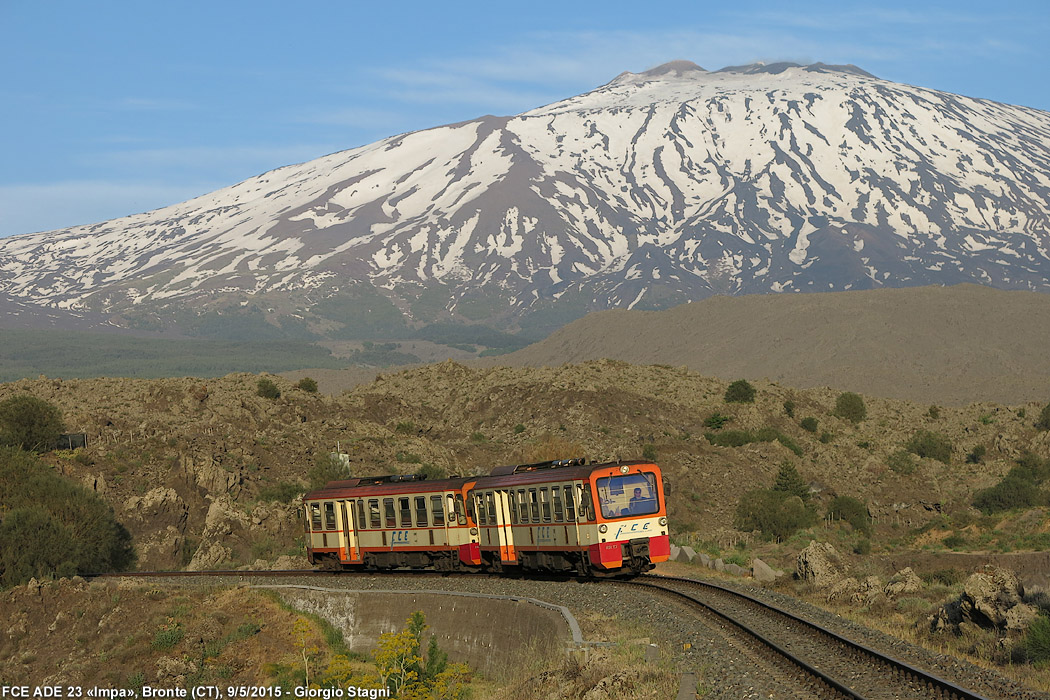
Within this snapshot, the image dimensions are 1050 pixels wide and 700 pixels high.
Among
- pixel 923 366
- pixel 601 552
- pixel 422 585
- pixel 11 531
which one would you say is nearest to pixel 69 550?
pixel 11 531

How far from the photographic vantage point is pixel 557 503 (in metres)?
28.5

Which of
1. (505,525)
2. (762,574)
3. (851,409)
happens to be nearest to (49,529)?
(505,525)

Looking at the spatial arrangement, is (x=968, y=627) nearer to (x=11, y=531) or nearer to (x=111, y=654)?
(x=111, y=654)

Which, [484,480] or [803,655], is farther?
[484,480]

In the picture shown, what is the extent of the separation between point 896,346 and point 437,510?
14325 cm

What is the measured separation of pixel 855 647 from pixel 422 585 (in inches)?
582

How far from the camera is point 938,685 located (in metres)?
14.9

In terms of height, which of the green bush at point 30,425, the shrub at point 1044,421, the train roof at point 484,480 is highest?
the green bush at point 30,425

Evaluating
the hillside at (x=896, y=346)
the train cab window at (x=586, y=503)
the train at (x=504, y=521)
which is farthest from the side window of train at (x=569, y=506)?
the hillside at (x=896, y=346)

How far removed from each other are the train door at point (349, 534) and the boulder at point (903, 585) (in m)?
16.0

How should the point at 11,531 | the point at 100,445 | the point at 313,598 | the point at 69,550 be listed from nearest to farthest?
the point at 313,598 → the point at 11,531 → the point at 69,550 → the point at 100,445

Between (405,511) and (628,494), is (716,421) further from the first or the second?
(628,494)

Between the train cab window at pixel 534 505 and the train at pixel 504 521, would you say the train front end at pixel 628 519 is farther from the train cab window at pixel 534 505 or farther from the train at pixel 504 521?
the train cab window at pixel 534 505

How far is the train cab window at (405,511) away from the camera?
110 ft
